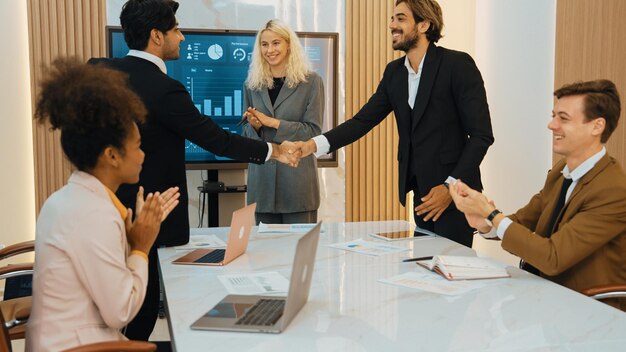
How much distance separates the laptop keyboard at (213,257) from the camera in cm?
240

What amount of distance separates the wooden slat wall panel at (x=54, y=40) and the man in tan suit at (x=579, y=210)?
3.39 m

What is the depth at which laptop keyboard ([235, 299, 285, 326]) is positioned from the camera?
1.68 metres

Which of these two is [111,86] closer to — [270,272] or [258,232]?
[270,272]

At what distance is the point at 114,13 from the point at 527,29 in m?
3.04

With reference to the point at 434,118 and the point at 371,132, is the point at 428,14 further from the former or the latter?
the point at 371,132

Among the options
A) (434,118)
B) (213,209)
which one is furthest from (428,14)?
(213,209)

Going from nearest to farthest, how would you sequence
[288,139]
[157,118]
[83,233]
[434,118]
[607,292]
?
[83,233] → [607,292] → [157,118] → [434,118] → [288,139]

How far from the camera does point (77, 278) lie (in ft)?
5.38

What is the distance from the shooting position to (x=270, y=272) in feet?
7.39

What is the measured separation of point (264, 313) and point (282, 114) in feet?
7.44

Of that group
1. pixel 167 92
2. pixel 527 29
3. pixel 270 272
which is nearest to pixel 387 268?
pixel 270 272

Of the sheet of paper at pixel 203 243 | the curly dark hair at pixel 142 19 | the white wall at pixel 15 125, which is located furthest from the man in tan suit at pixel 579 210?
the white wall at pixel 15 125

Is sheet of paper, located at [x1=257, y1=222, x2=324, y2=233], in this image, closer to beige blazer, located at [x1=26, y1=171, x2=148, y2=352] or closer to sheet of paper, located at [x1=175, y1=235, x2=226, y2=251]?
sheet of paper, located at [x1=175, y1=235, x2=226, y2=251]

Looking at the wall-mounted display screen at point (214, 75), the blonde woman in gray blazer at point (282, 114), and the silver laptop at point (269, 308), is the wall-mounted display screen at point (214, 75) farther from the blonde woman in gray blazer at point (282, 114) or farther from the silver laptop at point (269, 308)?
the silver laptop at point (269, 308)
